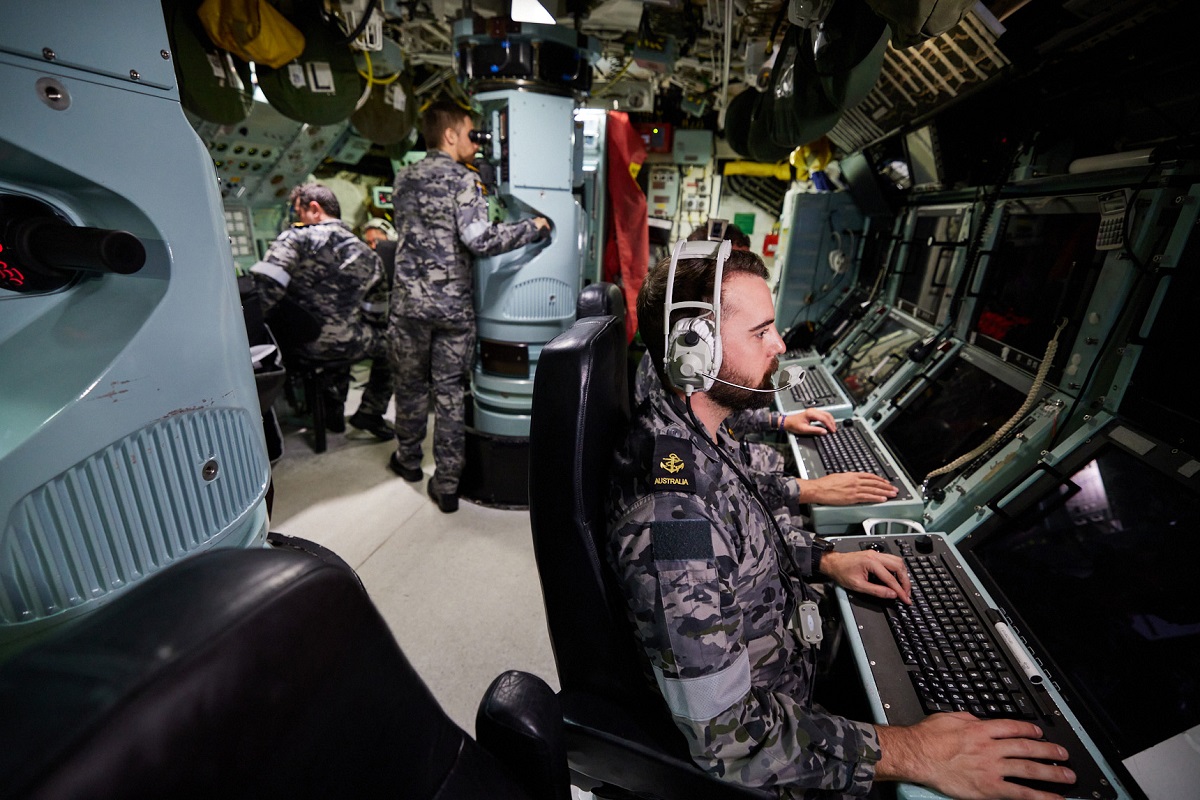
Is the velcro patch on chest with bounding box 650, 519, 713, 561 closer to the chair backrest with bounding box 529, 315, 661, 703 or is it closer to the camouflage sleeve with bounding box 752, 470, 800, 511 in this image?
the chair backrest with bounding box 529, 315, 661, 703

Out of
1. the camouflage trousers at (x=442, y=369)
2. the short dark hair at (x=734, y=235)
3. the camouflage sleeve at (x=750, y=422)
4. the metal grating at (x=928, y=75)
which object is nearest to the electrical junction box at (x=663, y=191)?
the short dark hair at (x=734, y=235)

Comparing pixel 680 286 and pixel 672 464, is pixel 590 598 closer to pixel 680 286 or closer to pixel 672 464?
pixel 672 464

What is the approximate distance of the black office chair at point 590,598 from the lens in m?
1.05

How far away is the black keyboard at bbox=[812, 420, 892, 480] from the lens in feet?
6.33

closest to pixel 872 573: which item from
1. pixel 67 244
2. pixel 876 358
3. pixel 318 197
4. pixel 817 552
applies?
pixel 817 552

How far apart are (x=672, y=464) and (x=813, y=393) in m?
2.00

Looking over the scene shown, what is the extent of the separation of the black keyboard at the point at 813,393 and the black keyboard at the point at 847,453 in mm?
329

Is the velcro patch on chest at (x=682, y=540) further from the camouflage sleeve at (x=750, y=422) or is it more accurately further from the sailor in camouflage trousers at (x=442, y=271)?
the sailor in camouflage trousers at (x=442, y=271)

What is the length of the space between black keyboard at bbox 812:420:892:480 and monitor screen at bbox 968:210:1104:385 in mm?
580

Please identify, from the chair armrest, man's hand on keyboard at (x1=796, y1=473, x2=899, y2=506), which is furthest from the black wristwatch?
the chair armrest

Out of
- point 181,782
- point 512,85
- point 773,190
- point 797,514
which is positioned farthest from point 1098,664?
point 773,190

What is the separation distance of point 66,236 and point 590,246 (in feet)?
14.1

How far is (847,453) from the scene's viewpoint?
2.05 meters

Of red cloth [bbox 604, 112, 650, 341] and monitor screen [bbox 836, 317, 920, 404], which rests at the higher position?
red cloth [bbox 604, 112, 650, 341]
